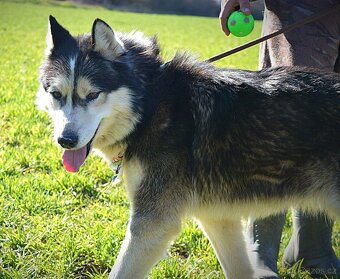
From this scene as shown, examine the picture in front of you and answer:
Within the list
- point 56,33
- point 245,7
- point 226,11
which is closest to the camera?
point 56,33

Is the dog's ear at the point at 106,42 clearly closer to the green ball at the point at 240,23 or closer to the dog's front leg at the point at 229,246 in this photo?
the green ball at the point at 240,23

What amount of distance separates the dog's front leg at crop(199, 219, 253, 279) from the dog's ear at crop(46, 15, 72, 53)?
5.11 ft

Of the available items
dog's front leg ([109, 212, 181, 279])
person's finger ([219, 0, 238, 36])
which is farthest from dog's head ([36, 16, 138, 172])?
person's finger ([219, 0, 238, 36])

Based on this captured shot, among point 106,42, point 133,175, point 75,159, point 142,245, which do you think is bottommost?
point 142,245

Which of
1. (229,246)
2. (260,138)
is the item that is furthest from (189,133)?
(229,246)

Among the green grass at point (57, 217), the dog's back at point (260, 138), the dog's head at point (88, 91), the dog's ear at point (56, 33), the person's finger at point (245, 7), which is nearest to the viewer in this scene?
the dog's back at point (260, 138)

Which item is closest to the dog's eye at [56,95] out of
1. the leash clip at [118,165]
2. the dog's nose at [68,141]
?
the dog's nose at [68,141]

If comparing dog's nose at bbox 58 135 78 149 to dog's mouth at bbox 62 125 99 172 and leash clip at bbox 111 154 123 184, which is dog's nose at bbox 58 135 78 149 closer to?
dog's mouth at bbox 62 125 99 172

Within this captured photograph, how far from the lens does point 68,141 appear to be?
9.55 feet

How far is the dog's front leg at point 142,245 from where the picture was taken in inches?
116

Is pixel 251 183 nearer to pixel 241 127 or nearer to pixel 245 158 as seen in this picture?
pixel 245 158

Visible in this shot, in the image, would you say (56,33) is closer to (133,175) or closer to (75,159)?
(75,159)

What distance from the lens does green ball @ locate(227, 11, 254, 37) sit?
341cm

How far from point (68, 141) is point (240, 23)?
1.48 meters
